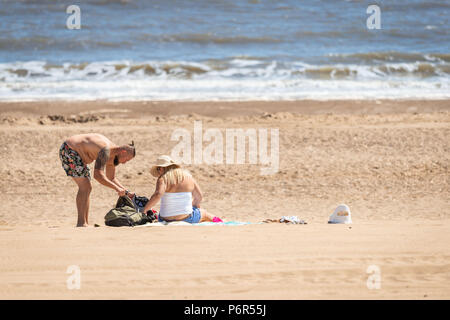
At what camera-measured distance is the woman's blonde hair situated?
21.2ft

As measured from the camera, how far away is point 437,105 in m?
14.7

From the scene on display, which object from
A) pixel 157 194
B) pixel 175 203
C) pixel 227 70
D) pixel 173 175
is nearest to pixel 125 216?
pixel 157 194

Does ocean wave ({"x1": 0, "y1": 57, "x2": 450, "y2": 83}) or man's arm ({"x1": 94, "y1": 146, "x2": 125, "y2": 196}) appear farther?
ocean wave ({"x1": 0, "y1": 57, "x2": 450, "y2": 83})

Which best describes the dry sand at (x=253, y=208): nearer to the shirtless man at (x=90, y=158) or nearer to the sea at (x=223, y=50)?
the shirtless man at (x=90, y=158)

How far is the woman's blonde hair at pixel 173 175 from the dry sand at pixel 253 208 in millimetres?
564

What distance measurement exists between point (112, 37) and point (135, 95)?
30.8 feet

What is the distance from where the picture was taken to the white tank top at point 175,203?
6.49 metres

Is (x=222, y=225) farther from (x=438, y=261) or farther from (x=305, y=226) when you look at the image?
(x=438, y=261)

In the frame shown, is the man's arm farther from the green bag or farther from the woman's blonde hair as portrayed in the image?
the woman's blonde hair

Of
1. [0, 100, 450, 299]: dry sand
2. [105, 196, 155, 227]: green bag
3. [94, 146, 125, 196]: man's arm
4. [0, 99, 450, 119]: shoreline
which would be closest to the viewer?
[0, 100, 450, 299]: dry sand

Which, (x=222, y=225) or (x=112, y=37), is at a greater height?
(x=112, y=37)

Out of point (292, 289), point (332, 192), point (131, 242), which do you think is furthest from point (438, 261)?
point (332, 192)

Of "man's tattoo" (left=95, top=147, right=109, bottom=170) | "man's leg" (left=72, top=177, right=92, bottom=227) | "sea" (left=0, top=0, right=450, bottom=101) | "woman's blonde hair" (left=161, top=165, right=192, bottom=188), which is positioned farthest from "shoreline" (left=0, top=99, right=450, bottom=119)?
"woman's blonde hair" (left=161, top=165, right=192, bottom=188)

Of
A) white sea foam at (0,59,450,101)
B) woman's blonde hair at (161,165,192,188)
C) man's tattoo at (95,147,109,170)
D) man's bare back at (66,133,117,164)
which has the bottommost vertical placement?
woman's blonde hair at (161,165,192,188)
